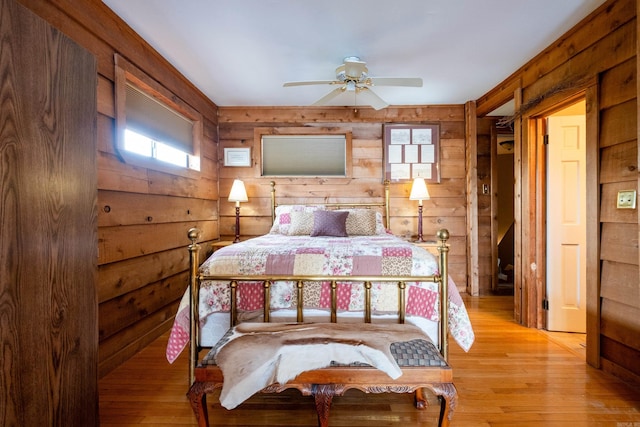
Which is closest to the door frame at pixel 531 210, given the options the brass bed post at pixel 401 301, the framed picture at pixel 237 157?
the brass bed post at pixel 401 301

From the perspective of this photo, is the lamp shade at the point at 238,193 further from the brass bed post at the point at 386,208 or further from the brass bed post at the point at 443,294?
the brass bed post at the point at 443,294

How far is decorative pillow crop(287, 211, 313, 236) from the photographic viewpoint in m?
2.99

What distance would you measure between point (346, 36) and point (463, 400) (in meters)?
2.47

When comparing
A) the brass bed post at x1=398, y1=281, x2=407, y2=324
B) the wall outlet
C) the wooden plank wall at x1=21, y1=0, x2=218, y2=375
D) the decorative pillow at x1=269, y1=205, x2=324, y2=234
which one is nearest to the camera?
the brass bed post at x1=398, y1=281, x2=407, y2=324

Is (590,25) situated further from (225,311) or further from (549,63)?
(225,311)

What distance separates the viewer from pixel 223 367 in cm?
125

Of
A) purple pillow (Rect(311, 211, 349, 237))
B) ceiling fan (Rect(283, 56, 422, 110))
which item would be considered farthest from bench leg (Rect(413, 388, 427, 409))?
ceiling fan (Rect(283, 56, 422, 110))

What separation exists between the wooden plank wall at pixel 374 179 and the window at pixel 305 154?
0.33 ft

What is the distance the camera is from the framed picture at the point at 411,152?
12.4ft

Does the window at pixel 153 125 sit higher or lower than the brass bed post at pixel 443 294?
higher

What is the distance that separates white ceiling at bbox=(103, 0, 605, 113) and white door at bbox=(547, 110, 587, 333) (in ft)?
2.53

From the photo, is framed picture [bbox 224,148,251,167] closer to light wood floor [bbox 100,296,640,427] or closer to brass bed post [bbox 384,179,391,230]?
brass bed post [bbox 384,179,391,230]

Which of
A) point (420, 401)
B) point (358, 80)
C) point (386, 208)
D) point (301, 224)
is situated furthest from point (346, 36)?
point (420, 401)

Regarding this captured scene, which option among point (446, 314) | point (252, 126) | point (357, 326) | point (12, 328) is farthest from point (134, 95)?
point (446, 314)
